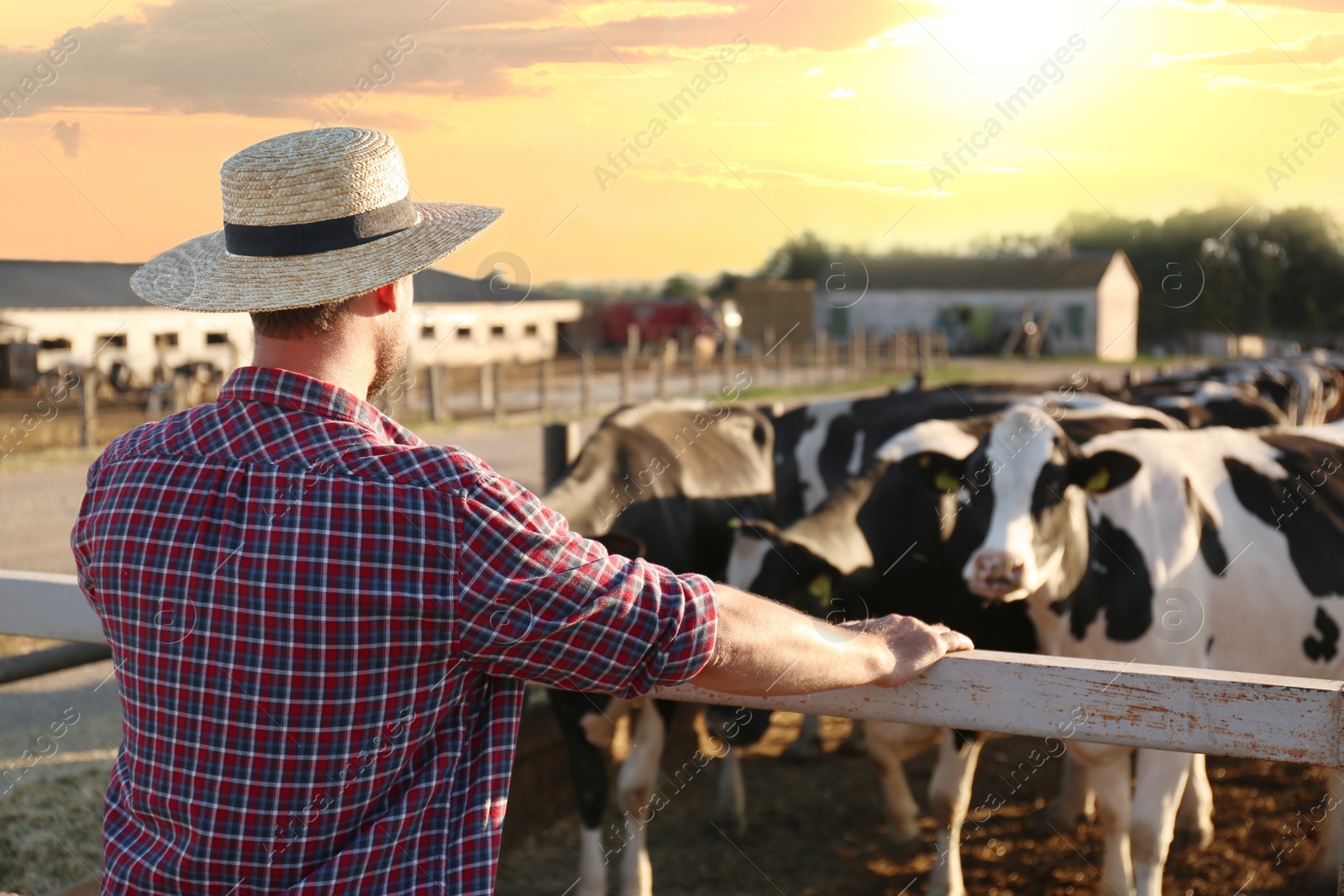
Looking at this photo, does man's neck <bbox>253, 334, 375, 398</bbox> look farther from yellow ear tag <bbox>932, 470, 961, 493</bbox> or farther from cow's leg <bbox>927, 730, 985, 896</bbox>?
cow's leg <bbox>927, 730, 985, 896</bbox>

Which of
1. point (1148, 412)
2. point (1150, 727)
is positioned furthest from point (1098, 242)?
point (1150, 727)

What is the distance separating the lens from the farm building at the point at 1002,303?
4381 cm

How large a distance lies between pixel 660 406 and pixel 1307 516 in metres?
2.80

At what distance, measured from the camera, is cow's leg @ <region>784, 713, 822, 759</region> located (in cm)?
538

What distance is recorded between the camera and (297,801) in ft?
4.58

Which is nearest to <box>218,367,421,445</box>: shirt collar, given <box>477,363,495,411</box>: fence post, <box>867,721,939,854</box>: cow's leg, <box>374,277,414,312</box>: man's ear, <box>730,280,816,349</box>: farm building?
<box>374,277,414,312</box>: man's ear

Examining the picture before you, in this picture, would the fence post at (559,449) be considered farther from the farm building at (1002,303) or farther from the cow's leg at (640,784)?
the farm building at (1002,303)

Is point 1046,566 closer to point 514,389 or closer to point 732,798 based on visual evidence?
point 732,798

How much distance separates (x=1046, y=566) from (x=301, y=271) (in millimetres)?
2731

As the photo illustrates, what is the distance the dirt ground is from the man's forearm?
267 centimetres

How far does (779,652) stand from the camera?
1504 mm

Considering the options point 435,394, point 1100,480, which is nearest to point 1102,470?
point 1100,480

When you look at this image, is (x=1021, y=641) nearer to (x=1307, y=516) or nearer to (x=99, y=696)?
(x=1307, y=516)

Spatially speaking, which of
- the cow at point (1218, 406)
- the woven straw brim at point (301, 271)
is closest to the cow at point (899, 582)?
the woven straw brim at point (301, 271)
